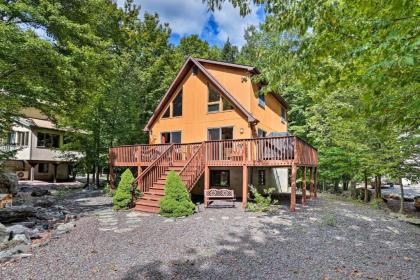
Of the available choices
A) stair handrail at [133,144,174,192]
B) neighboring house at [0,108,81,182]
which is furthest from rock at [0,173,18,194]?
stair handrail at [133,144,174,192]

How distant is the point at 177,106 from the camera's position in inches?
681

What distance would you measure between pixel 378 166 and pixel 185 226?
443 inches

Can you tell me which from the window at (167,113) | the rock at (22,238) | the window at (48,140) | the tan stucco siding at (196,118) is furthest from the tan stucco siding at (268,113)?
the window at (48,140)

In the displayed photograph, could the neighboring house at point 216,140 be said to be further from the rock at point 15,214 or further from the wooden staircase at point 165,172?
the rock at point 15,214

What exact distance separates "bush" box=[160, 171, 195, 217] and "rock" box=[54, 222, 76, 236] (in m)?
3.06

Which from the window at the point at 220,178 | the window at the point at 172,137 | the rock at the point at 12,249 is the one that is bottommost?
the rock at the point at 12,249

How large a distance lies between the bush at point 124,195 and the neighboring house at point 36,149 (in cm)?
1244

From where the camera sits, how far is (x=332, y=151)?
18.2m

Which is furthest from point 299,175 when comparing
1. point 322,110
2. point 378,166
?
point 378,166

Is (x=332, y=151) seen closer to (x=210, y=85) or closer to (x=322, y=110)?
(x=322, y=110)

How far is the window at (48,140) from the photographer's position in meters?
25.4

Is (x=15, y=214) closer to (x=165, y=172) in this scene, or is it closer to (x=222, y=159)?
(x=165, y=172)

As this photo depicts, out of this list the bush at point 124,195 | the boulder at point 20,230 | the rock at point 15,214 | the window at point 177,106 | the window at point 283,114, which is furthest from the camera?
the window at point 283,114

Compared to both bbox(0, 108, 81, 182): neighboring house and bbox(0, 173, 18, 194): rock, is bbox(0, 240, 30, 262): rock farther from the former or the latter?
bbox(0, 108, 81, 182): neighboring house
